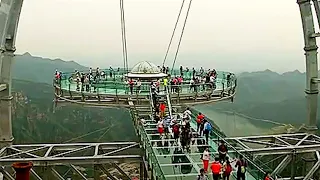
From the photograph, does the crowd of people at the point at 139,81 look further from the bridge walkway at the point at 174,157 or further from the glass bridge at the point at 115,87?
the bridge walkway at the point at 174,157

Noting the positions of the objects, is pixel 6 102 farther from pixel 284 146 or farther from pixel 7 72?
pixel 284 146

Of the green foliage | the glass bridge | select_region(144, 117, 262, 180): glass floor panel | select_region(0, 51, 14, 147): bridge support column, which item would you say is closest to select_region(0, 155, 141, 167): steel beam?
select_region(144, 117, 262, 180): glass floor panel

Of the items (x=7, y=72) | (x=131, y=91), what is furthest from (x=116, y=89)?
(x=7, y=72)

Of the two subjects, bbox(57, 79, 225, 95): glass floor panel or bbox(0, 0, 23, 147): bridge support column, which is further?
bbox(57, 79, 225, 95): glass floor panel

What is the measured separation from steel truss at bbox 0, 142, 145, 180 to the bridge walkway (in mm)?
1288

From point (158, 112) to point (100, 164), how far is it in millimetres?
4250

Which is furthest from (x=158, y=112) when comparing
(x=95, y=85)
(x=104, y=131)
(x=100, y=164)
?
(x=104, y=131)

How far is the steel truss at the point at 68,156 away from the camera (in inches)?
776

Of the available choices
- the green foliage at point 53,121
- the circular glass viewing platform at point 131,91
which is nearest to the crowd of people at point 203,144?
the circular glass viewing platform at point 131,91

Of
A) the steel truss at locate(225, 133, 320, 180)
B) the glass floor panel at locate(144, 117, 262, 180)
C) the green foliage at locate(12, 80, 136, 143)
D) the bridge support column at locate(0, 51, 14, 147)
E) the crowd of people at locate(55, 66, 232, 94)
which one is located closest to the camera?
the glass floor panel at locate(144, 117, 262, 180)

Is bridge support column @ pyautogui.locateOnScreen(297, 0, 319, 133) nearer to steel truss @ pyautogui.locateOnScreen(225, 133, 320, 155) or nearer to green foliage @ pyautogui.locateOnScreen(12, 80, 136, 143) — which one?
steel truss @ pyautogui.locateOnScreen(225, 133, 320, 155)

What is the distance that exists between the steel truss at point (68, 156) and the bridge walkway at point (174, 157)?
1288 mm

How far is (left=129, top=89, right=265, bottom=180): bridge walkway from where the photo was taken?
14602 millimetres

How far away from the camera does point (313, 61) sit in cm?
2422
